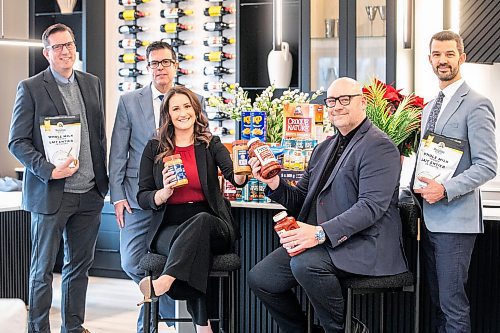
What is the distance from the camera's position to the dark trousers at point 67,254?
4277 millimetres

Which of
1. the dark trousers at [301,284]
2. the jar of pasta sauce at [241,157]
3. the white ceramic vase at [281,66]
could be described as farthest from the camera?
the white ceramic vase at [281,66]

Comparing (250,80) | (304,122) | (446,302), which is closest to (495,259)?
(446,302)

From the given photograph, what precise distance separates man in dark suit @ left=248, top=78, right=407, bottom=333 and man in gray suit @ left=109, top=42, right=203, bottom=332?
825 mm

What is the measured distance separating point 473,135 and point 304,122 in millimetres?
854

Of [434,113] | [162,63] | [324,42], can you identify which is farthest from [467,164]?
[324,42]

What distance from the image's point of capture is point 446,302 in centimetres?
355

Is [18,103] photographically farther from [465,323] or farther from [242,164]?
[465,323]

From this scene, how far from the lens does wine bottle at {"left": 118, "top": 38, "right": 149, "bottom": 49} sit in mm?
7141

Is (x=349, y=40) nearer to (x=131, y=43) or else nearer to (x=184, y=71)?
(x=184, y=71)

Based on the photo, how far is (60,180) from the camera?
167 inches

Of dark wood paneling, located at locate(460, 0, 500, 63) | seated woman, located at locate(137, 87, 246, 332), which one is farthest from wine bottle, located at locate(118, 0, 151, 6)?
seated woman, located at locate(137, 87, 246, 332)

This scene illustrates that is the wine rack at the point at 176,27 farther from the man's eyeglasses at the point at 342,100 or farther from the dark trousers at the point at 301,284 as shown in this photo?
the dark trousers at the point at 301,284

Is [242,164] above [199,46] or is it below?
below

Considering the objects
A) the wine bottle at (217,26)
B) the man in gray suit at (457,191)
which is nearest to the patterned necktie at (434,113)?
the man in gray suit at (457,191)
